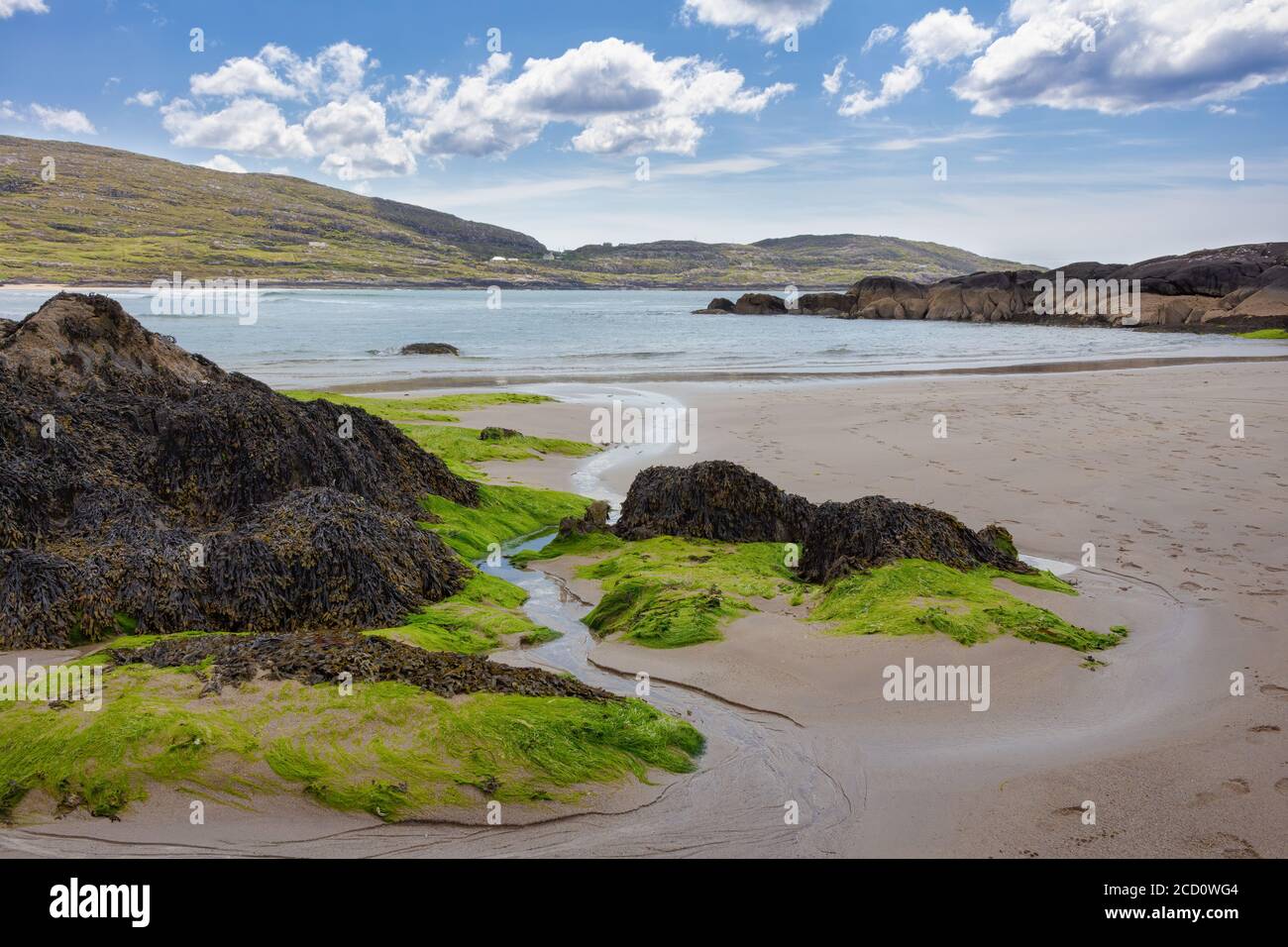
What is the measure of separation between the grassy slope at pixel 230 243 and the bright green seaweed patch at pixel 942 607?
108 m

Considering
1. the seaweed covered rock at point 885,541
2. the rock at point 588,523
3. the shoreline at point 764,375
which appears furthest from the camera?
the shoreline at point 764,375

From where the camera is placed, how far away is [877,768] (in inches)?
191

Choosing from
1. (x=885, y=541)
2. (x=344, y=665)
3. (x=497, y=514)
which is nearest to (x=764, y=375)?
(x=497, y=514)

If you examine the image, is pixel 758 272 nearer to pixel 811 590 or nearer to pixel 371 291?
pixel 371 291

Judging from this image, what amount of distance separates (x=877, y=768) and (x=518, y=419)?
48.3 ft

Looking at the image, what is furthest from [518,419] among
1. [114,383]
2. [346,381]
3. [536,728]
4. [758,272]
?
[758,272]

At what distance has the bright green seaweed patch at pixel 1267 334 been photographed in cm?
4403

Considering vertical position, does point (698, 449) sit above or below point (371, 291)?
below

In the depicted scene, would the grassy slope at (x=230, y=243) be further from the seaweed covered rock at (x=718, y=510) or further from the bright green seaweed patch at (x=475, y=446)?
the seaweed covered rock at (x=718, y=510)

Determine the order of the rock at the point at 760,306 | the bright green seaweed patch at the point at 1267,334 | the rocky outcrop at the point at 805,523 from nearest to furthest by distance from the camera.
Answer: the rocky outcrop at the point at 805,523 → the bright green seaweed patch at the point at 1267,334 → the rock at the point at 760,306

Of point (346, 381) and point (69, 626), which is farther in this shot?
point (346, 381)

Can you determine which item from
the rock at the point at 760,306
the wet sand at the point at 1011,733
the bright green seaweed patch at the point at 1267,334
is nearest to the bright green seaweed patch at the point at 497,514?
the wet sand at the point at 1011,733

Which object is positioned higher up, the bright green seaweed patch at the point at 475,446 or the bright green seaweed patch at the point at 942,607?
the bright green seaweed patch at the point at 475,446
